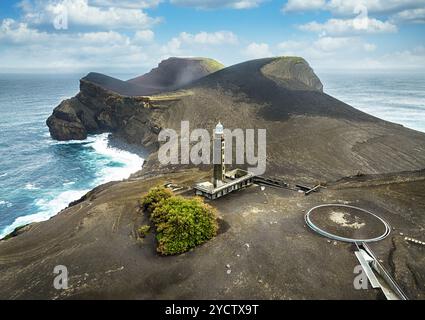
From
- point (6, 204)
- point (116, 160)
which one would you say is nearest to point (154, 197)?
point (6, 204)

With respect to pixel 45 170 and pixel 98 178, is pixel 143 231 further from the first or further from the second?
pixel 45 170

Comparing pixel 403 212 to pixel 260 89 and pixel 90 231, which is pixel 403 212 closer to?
pixel 90 231

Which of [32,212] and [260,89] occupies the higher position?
[260,89]

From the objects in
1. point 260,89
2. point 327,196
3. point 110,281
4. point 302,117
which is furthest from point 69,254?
point 260,89

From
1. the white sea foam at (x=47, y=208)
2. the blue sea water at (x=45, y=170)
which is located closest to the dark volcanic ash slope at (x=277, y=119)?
the blue sea water at (x=45, y=170)

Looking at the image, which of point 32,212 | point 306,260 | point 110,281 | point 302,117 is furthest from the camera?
point 302,117

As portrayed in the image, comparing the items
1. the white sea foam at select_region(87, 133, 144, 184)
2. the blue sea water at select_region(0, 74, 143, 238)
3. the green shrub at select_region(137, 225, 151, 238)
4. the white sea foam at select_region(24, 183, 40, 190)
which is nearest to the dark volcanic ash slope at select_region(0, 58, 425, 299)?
the green shrub at select_region(137, 225, 151, 238)

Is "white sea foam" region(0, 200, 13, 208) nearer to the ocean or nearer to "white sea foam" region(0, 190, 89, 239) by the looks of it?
the ocean
